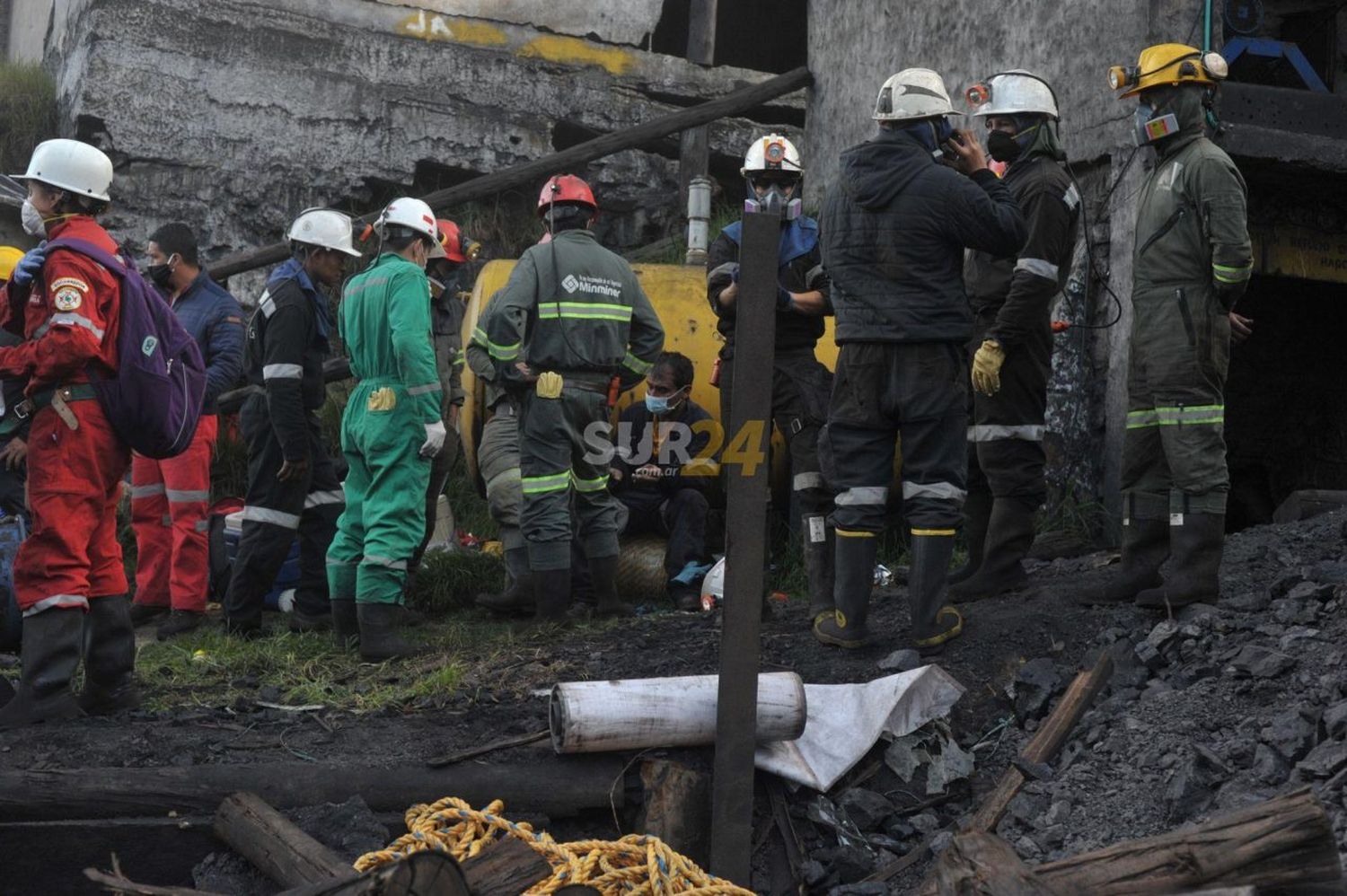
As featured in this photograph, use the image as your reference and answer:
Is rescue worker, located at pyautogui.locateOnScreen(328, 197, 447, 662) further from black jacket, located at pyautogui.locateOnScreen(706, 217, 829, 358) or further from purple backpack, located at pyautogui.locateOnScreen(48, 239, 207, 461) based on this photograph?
black jacket, located at pyautogui.locateOnScreen(706, 217, 829, 358)

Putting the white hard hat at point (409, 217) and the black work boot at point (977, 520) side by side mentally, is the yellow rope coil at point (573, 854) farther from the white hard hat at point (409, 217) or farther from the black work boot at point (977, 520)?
the white hard hat at point (409, 217)

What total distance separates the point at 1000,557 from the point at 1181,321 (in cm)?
131

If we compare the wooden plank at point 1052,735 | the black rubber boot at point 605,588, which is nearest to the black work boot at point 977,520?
the wooden plank at point 1052,735

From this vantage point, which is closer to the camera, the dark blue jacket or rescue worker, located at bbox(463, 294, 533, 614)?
rescue worker, located at bbox(463, 294, 533, 614)

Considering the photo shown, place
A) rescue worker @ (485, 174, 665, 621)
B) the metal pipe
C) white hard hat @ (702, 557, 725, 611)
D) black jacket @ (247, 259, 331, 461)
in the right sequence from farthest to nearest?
the metal pipe → white hard hat @ (702, 557, 725, 611) → black jacket @ (247, 259, 331, 461) → rescue worker @ (485, 174, 665, 621)

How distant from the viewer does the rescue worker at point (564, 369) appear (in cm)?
684

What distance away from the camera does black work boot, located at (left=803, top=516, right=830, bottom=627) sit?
21.1ft

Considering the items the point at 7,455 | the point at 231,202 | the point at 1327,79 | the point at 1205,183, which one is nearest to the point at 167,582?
the point at 7,455

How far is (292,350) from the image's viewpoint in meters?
7.07

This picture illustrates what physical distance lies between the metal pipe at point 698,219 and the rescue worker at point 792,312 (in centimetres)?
274

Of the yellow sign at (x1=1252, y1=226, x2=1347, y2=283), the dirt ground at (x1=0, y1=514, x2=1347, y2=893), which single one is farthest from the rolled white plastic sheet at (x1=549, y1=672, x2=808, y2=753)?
the yellow sign at (x1=1252, y1=226, x2=1347, y2=283)

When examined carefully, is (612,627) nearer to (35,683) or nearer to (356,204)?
(35,683)

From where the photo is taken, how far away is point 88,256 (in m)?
5.25

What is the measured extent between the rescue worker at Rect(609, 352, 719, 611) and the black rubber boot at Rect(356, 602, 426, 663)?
2084 millimetres
